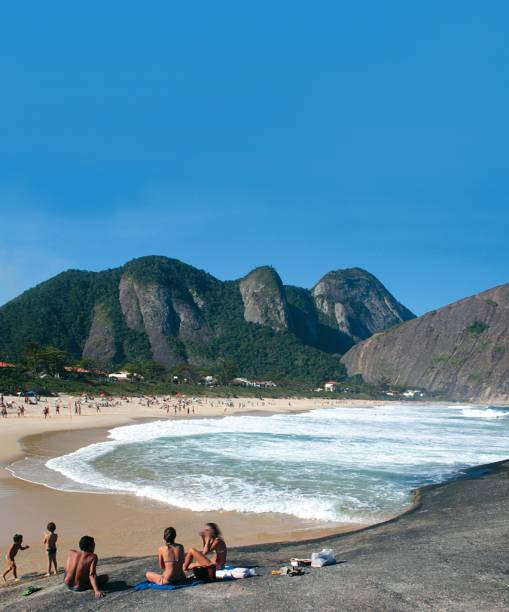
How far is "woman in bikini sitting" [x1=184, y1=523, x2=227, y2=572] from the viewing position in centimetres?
624

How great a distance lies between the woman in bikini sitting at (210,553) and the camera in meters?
6.24

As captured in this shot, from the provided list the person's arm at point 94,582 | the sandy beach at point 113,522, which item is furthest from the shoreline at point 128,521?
the person's arm at point 94,582

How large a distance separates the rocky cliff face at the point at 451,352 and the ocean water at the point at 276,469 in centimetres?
12682

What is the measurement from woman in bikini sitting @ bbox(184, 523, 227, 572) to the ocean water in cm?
498

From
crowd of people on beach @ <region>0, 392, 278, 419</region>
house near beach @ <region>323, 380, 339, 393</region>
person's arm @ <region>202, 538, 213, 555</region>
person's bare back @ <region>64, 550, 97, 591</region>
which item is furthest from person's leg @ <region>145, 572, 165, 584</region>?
house near beach @ <region>323, 380, 339, 393</region>

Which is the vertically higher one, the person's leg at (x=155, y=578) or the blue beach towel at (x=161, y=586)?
the person's leg at (x=155, y=578)

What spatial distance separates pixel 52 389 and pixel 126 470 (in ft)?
139

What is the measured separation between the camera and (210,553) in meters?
6.75

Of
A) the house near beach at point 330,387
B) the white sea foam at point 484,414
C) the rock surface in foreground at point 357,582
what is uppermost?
the rock surface in foreground at point 357,582

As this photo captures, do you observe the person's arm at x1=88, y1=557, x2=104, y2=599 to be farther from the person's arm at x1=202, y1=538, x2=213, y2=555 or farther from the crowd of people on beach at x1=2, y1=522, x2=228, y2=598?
the person's arm at x1=202, y1=538, x2=213, y2=555

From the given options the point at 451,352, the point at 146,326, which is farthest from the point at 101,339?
the point at 451,352

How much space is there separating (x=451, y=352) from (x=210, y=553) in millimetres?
164556

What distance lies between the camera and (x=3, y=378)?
167 ft

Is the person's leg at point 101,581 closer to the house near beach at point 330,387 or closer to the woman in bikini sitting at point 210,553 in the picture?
the woman in bikini sitting at point 210,553
